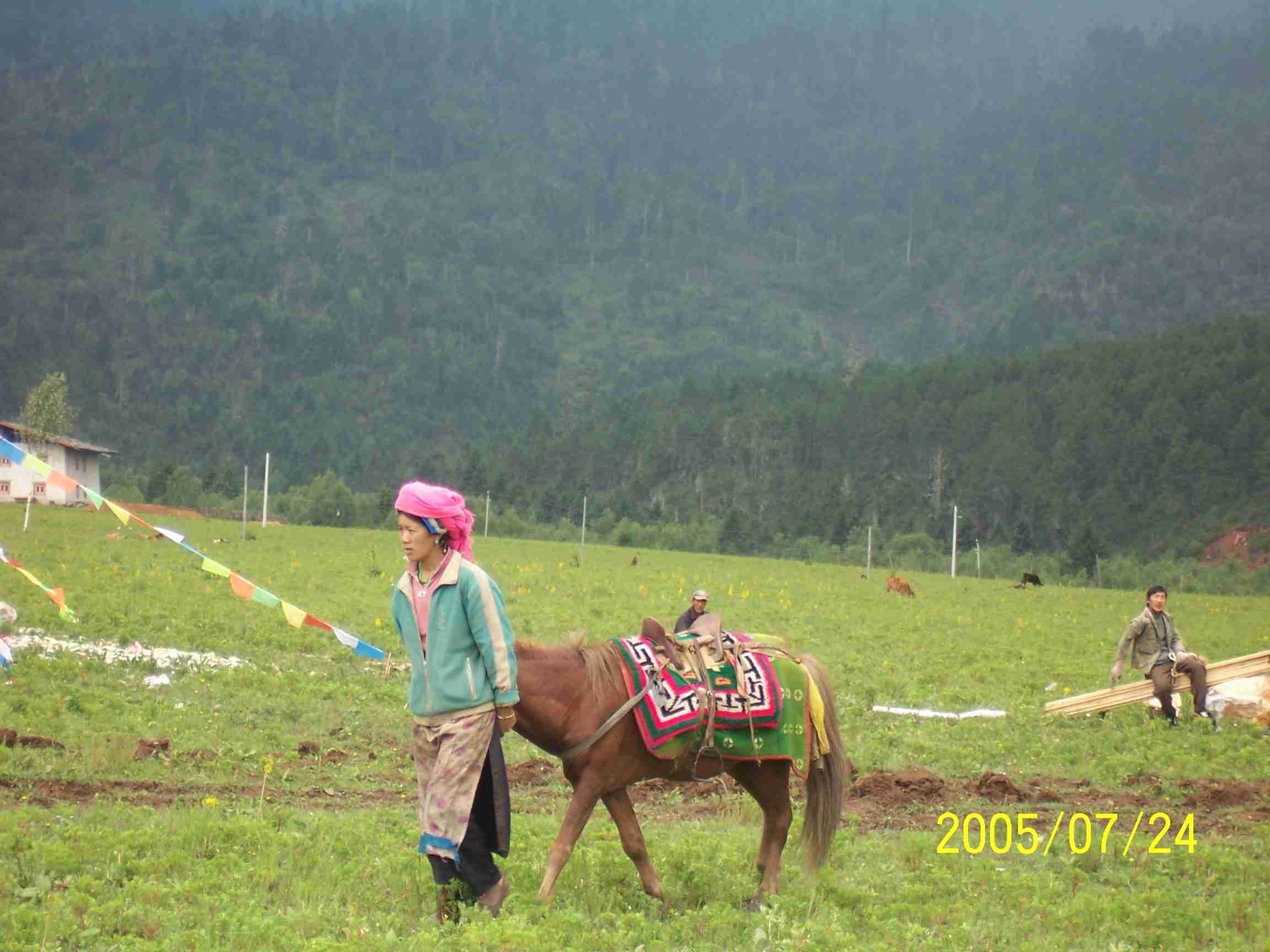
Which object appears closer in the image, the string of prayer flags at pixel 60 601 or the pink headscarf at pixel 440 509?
the pink headscarf at pixel 440 509

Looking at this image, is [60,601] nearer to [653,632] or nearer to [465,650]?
[653,632]

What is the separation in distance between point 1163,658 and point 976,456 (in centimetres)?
10042

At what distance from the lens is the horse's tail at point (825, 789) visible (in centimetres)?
875

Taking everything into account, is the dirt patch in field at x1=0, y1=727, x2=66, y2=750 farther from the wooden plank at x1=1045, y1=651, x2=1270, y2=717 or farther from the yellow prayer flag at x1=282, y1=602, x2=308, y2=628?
the wooden plank at x1=1045, y1=651, x2=1270, y2=717

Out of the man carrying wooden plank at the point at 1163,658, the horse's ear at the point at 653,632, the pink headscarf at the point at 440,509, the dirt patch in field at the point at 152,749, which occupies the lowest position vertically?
the dirt patch in field at the point at 152,749

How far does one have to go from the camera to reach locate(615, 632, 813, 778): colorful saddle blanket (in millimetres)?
7871

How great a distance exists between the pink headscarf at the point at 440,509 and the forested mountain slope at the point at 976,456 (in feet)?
246

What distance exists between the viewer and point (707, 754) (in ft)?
27.1

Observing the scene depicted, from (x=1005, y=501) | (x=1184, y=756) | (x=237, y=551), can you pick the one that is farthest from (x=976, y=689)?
(x=1005, y=501)

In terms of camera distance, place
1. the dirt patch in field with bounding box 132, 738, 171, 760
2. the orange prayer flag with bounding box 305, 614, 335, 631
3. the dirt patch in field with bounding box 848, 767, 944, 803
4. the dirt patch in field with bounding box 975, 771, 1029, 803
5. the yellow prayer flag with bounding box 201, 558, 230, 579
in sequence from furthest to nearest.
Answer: the yellow prayer flag with bounding box 201, 558, 230, 579 → the orange prayer flag with bounding box 305, 614, 335, 631 → the dirt patch in field with bounding box 975, 771, 1029, 803 → the dirt patch in field with bounding box 848, 767, 944, 803 → the dirt patch in field with bounding box 132, 738, 171, 760

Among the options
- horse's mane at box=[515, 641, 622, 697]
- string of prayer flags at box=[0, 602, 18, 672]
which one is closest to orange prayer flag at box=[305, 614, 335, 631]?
string of prayer flags at box=[0, 602, 18, 672]

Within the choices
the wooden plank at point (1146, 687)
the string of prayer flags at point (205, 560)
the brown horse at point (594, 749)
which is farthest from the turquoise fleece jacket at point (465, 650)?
the wooden plank at point (1146, 687)

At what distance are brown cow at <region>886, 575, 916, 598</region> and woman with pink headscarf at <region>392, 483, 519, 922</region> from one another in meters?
34.4
